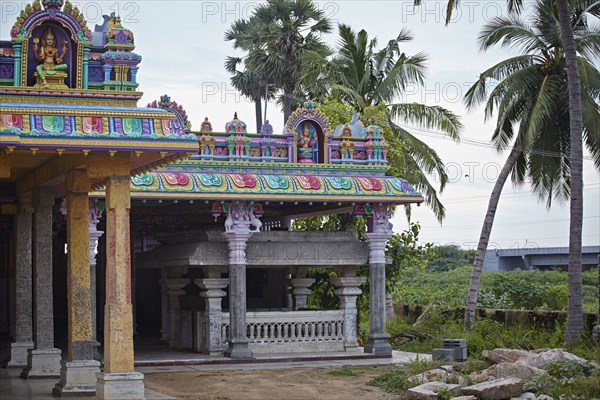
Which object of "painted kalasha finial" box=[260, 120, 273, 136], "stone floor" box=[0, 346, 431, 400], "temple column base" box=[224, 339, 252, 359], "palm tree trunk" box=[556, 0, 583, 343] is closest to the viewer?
"stone floor" box=[0, 346, 431, 400]

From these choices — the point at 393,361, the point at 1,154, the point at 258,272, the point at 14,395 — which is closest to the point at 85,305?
the point at 14,395

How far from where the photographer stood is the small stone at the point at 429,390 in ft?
50.3

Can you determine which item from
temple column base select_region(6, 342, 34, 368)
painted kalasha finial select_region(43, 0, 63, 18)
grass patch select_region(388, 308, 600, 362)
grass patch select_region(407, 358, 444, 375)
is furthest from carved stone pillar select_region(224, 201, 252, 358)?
painted kalasha finial select_region(43, 0, 63, 18)

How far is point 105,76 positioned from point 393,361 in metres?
9.61

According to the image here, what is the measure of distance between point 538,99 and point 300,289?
7.17 metres

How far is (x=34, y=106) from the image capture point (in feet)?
42.9

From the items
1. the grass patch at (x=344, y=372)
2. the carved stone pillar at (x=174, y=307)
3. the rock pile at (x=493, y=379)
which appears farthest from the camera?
the carved stone pillar at (x=174, y=307)

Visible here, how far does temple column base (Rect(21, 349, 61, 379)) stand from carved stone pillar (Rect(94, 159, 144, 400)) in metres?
3.84

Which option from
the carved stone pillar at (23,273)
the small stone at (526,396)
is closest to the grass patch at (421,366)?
the small stone at (526,396)

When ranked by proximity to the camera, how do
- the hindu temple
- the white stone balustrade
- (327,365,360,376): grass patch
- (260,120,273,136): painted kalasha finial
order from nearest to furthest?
the hindu temple, (327,365,360,376): grass patch, (260,120,273,136): painted kalasha finial, the white stone balustrade

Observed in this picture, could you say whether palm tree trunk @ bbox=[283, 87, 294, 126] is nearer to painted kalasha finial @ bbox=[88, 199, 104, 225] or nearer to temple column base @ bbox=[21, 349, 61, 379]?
painted kalasha finial @ bbox=[88, 199, 104, 225]

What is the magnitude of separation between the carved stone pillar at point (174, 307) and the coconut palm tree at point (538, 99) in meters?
7.41

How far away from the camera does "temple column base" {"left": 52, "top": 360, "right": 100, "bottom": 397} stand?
15.0 m

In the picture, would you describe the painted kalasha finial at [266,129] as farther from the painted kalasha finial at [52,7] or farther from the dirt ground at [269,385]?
the painted kalasha finial at [52,7]
